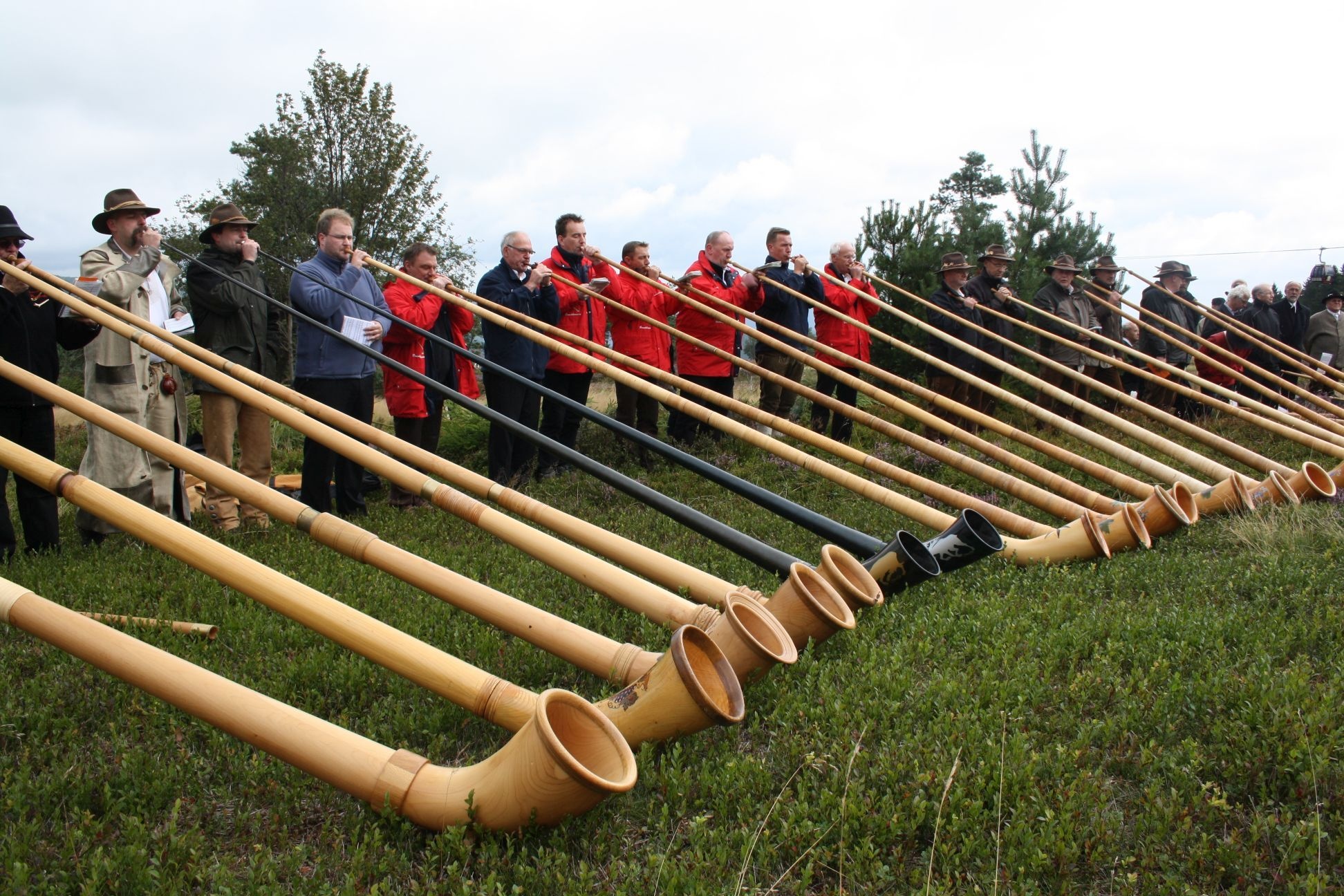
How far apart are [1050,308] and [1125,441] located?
1.63 metres

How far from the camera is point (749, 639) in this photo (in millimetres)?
2660

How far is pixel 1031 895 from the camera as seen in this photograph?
2.08 m

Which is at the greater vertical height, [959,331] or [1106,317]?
[1106,317]

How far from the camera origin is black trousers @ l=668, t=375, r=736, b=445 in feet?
28.2

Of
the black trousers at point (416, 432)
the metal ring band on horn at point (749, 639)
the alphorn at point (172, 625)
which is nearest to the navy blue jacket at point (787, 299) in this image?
the black trousers at point (416, 432)

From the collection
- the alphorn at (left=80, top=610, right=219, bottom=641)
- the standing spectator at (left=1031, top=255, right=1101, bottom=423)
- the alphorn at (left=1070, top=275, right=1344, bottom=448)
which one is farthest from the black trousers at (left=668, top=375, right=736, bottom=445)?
the alphorn at (left=80, top=610, right=219, bottom=641)

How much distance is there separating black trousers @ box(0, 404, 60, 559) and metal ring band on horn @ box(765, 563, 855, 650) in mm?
4187

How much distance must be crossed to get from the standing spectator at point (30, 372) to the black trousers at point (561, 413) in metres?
3.40

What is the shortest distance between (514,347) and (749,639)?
522cm

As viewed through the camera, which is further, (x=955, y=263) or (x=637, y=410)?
(x=955, y=263)

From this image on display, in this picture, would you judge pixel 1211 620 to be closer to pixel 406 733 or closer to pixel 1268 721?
pixel 1268 721

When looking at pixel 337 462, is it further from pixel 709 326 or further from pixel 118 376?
pixel 709 326

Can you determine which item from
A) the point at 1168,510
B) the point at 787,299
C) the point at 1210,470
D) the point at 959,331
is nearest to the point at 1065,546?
the point at 1168,510

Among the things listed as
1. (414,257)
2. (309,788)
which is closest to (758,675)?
(309,788)
